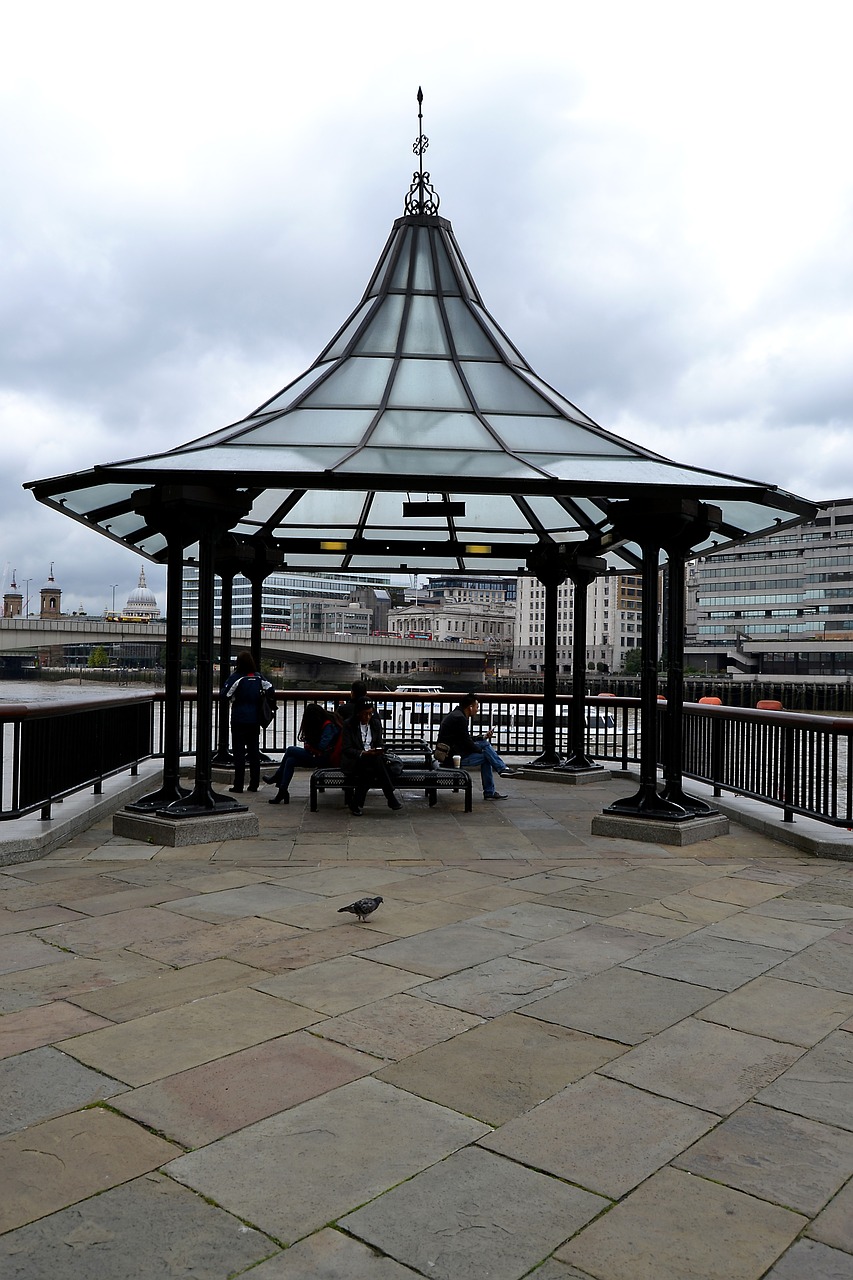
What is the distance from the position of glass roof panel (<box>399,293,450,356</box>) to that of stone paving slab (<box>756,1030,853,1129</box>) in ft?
29.3

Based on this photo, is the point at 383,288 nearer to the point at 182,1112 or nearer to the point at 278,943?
the point at 278,943

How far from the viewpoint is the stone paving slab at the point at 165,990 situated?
170 inches

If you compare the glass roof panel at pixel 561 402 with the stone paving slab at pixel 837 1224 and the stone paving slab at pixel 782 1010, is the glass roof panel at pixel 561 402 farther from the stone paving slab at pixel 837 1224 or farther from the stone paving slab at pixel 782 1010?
the stone paving slab at pixel 837 1224

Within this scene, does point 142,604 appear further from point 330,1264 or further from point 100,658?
point 330,1264

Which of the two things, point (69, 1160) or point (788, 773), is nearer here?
point (69, 1160)

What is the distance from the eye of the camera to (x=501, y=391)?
10.9 meters

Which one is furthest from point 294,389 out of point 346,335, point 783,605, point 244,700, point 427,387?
point 783,605

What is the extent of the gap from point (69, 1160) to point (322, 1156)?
2.43 ft

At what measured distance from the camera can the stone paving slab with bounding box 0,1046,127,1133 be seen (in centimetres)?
329

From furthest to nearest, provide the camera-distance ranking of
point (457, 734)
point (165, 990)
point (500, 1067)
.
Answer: point (457, 734) → point (165, 990) → point (500, 1067)

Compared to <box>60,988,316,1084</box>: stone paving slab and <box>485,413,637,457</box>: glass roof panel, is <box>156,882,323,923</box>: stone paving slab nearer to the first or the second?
<box>60,988,316,1084</box>: stone paving slab

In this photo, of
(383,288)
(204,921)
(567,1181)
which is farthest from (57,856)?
(383,288)

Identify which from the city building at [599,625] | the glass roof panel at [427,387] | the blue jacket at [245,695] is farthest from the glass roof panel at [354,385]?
the city building at [599,625]

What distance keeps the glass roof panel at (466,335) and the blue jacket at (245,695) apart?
4.32m
